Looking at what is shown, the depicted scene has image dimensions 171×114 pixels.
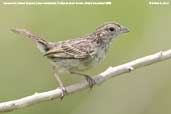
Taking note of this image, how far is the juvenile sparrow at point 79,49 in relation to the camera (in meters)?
2.94

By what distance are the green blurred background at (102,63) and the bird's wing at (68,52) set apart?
0.28 m

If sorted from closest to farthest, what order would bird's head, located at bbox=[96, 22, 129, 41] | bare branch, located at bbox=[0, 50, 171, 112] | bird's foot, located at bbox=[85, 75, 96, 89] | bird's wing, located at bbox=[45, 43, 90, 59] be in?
bare branch, located at bbox=[0, 50, 171, 112] → bird's foot, located at bbox=[85, 75, 96, 89] → bird's wing, located at bbox=[45, 43, 90, 59] → bird's head, located at bbox=[96, 22, 129, 41]

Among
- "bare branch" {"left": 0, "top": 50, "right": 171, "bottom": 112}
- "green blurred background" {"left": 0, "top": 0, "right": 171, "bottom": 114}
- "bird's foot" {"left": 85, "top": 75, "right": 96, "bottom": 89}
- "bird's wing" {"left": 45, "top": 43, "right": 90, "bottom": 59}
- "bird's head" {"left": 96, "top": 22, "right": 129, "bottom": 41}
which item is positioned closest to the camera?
"bare branch" {"left": 0, "top": 50, "right": 171, "bottom": 112}

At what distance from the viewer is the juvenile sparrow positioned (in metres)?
2.94

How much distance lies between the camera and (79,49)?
3.06 meters

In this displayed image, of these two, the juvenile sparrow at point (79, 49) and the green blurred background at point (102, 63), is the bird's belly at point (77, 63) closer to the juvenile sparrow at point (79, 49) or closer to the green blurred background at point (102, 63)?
the juvenile sparrow at point (79, 49)

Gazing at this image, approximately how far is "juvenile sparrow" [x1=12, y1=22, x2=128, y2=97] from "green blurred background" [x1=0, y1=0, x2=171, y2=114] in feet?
0.80

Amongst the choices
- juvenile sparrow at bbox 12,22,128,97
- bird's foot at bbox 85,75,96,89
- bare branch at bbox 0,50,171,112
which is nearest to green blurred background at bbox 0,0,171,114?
juvenile sparrow at bbox 12,22,128,97

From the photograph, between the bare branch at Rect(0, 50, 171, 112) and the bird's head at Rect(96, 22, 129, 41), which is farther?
the bird's head at Rect(96, 22, 129, 41)

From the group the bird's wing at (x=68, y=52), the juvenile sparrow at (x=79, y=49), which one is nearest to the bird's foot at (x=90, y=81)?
the juvenile sparrow at (x=79, y=49)

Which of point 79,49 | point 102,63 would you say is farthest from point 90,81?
point 102,63

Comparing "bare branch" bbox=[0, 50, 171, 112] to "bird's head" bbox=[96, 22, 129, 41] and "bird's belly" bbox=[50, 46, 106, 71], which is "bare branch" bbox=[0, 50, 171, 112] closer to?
"bird's belly" bbox=[50, 46, 106, 71]

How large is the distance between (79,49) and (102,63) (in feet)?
1.19

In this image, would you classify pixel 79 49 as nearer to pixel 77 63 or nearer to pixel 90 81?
pixel 77 63
